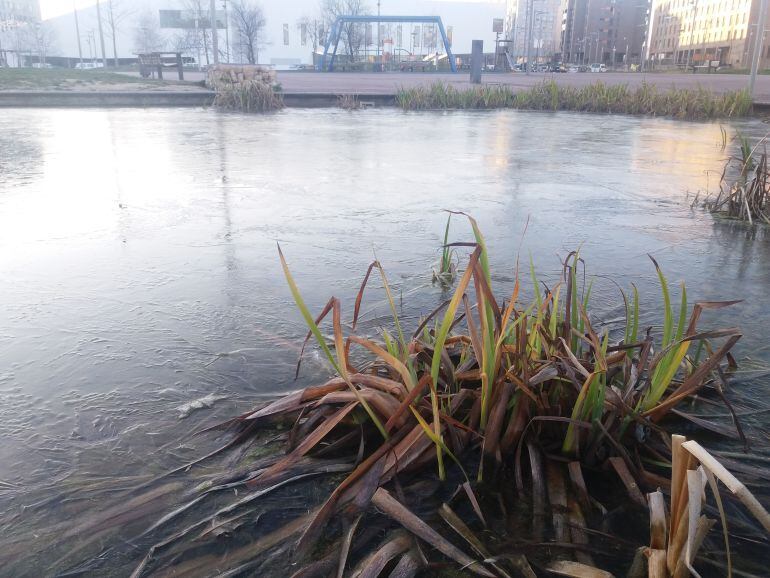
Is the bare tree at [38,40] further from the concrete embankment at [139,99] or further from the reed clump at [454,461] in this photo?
the reed clump at [454,461]

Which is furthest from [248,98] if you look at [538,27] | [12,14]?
[538,27]

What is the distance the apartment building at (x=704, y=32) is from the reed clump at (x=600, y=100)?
47.1 m

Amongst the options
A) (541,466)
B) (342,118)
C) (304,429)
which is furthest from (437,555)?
(342,118)

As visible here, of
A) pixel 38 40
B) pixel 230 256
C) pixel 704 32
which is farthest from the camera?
pixel 704 32

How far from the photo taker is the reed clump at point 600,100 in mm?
11633

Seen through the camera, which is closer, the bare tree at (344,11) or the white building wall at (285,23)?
the bare tree at (344,11)

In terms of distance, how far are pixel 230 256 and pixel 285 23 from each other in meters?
97.3

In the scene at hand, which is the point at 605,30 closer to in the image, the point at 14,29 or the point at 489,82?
the point at 14,29

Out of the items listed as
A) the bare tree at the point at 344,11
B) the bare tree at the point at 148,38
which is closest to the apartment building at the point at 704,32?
the bare tree at the point at 344,11

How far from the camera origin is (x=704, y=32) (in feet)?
240

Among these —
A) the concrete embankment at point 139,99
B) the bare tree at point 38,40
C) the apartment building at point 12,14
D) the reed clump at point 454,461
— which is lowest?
the reed clump at point 454,461

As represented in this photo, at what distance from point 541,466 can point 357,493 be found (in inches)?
15.4

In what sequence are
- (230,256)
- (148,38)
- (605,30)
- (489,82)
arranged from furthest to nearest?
(605,30), (148,38), (489,82), (230,256)

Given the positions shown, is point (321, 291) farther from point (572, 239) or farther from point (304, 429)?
point (572, 239)
